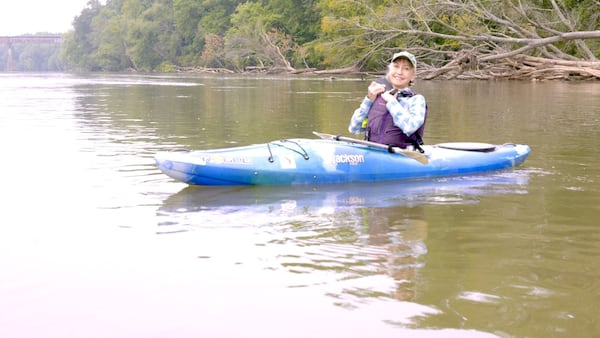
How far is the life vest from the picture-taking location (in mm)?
6170

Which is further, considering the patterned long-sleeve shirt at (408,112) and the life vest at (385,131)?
the life vest at (385,131)

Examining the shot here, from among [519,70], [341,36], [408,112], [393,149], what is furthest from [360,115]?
[341,36]

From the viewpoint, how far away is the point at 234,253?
3982mm

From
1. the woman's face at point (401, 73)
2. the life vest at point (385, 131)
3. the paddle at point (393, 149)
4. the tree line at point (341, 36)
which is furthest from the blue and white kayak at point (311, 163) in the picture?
the tree line at point (341, 36)

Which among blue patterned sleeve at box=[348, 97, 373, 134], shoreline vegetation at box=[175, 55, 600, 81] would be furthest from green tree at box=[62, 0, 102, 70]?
blue patterned sleeve at box=[348, 97, 373, 134]

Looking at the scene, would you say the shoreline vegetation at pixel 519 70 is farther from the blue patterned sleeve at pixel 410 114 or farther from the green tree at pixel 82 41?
the green tree at pixel 82 41

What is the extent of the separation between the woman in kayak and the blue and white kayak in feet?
0.45

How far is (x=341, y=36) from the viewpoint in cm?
3941

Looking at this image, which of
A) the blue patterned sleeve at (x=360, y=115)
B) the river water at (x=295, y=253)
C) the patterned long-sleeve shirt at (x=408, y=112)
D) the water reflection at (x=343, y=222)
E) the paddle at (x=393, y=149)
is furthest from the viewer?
the blue patterned sleeve at (x=360, y=115)

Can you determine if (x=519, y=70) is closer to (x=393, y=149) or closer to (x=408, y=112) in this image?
(x=393, y=149)

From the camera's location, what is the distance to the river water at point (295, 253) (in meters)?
3.05

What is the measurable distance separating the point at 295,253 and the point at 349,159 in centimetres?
228

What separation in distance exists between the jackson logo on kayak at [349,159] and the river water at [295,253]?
222 millimetres

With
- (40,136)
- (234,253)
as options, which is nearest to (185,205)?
(234,253)
